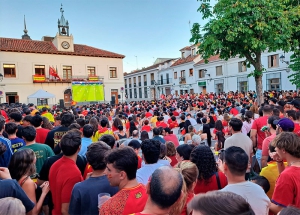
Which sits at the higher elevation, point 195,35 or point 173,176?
point 195,35

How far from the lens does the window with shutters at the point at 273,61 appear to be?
84.9ft

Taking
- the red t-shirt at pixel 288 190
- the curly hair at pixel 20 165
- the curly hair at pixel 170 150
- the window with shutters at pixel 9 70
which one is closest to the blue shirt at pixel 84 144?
the curly hair at pixel 170 150

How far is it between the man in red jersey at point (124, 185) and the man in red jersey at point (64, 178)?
74 cm

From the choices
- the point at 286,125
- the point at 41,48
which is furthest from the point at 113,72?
the point at 286,125

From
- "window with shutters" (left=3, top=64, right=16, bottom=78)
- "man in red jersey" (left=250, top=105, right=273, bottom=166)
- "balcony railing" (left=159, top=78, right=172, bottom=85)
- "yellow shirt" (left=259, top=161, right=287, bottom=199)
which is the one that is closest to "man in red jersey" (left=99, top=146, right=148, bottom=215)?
"yellow shirt" (left=259, top=161, right=287, bottom=199)

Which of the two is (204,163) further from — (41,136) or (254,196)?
(41,136)

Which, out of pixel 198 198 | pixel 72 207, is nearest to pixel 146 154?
pixel 72 207

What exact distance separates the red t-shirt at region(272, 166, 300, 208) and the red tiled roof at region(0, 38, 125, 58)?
3132 cm

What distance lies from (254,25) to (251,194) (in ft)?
29.8

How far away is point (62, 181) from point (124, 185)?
942 mm

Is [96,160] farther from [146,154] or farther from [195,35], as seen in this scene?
[195,35]

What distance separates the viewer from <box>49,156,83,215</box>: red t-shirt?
2.50m

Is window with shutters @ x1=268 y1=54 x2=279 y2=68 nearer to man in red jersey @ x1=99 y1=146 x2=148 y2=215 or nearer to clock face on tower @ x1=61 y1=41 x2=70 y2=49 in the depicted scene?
clock face on tower @ x1=61 y1=41 x2=70 y2=49

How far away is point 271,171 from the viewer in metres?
2.66
